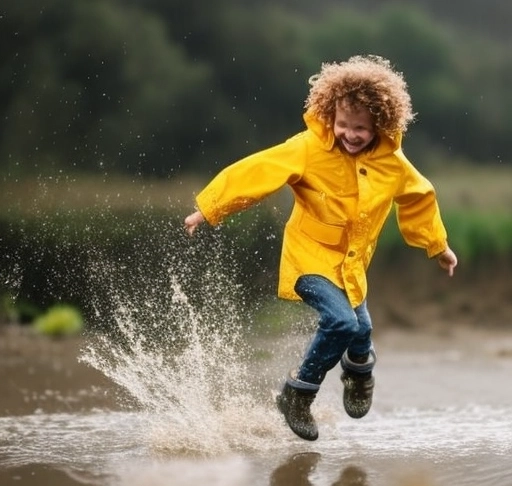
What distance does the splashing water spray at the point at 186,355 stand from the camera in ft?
14.2

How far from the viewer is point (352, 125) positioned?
4.06m

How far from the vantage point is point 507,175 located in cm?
945

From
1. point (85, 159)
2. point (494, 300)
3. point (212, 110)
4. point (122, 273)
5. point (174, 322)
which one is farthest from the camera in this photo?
point (494, 300)

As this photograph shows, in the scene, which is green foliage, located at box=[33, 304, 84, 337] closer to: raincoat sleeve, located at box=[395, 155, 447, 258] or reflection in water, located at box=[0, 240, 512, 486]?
reflection in water, located at box=[0, 240, 512, 486]

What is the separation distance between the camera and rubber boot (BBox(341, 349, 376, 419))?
14.6 ft

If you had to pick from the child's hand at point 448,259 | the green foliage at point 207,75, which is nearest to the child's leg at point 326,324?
the child's hand at point 448,259

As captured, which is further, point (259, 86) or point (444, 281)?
point (444, 281)

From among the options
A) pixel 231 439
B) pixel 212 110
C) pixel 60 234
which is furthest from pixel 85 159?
pixel 231 439

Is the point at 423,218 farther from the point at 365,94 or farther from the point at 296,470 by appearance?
the point at 296,470

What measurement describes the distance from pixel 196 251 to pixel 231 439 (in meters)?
2.34

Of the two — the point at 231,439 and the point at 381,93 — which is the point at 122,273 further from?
the point at 381,93

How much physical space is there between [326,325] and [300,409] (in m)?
0.36

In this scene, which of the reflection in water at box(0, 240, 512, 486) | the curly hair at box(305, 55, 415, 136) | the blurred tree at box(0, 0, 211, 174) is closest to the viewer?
the reflection in water at box(0, 240, 512, 486)

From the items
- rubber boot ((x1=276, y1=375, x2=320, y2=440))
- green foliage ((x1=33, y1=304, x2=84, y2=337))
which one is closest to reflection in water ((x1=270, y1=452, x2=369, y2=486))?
rubber boot ((x1=276, y1=375, x2=320, y2=440))
